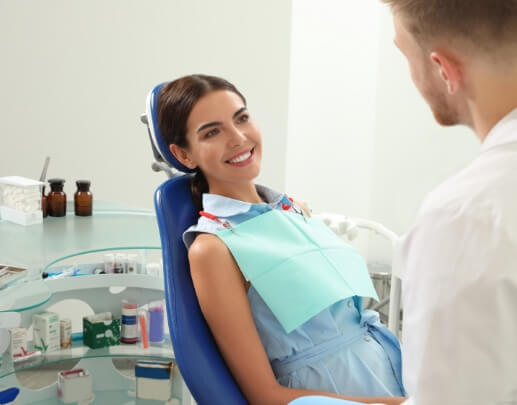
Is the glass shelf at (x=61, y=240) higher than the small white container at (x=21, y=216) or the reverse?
the reverse

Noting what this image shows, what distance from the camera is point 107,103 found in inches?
118

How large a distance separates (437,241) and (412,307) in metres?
0.09

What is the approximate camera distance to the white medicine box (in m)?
2.03

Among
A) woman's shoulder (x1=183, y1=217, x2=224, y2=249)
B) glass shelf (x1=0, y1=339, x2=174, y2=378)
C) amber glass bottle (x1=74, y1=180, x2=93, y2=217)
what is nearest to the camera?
woman's shoulder (x1=183, y1=217, x2=224, y2=249)

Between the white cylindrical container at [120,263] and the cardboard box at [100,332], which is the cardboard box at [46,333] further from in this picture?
the white cylindrical container at [120,263]

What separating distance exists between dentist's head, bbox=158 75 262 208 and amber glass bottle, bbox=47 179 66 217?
69 centimetres

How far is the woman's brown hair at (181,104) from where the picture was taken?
1.57 meters

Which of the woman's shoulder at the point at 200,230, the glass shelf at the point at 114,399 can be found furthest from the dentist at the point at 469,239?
the glass shelf at the point at 114,399

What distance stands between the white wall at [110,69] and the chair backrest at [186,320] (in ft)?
5.00

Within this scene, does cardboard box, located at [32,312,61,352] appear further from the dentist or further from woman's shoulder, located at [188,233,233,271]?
the dentist

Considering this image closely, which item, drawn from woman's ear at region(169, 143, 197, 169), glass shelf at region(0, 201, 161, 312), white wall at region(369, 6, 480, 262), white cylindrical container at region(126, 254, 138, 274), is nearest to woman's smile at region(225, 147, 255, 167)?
woman's ear at region(169, 143, 197, 169)

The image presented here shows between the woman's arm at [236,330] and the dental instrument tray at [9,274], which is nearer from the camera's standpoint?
the woman's arm at [236,330]

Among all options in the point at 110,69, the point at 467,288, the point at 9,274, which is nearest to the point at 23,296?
the point at 9,274

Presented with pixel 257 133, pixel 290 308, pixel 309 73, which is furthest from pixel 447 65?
pixel 309 73
